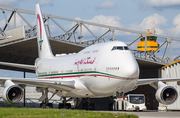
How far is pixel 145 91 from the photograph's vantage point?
53156mm

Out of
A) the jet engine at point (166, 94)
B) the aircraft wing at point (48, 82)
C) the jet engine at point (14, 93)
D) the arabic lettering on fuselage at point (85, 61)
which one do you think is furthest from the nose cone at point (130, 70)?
the jet engine at point (14, 93)

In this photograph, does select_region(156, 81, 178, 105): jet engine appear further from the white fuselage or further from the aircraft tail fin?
the aircraft tail fin

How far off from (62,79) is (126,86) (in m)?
7.46

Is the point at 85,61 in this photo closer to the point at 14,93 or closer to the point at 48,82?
the point at 48,82

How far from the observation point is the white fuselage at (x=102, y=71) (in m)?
22.8

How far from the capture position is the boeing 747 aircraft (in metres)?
23.0

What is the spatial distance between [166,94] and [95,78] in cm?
632

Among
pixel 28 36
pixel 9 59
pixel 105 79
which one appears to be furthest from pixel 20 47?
pixel 105 79

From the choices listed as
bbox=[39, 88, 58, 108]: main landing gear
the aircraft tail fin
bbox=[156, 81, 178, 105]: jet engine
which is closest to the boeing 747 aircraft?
bbox=[156, 81, 178, 105]: jet engine

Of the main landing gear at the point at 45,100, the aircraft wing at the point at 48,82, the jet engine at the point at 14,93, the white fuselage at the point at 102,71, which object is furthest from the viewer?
the main landing gear at the point at 45,100

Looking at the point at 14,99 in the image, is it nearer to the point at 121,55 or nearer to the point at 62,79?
the point at 62,79

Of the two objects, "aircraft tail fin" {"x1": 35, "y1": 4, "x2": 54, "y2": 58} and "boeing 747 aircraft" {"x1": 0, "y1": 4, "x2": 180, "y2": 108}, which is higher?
"aircraft tail fin" {"x1": 35, "y1": 4, "x2": 54, "y2": 58}

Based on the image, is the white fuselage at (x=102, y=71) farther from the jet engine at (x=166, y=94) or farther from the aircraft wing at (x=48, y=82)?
the jet engine at (x=166, y=94)

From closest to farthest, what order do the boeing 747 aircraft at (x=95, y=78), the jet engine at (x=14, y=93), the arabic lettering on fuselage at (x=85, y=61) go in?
the boeing 747 aircraft at (x=95, y=78)
the arabic lettering on fuselage at (x=85, y=61)
the jet engine at (x=14, y=93)
